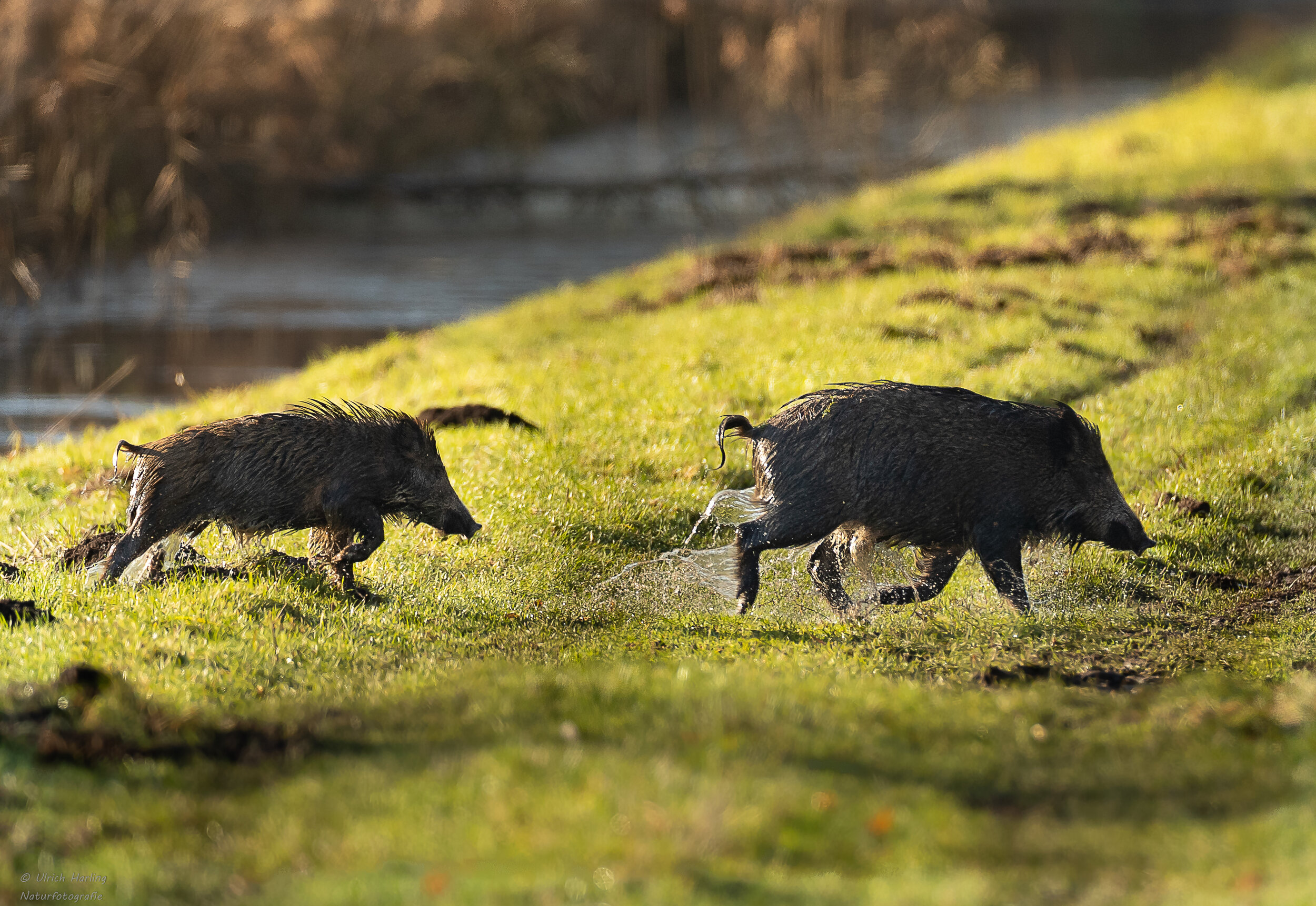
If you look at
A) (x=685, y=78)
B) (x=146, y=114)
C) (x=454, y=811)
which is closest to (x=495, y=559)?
(x=454, y=811)

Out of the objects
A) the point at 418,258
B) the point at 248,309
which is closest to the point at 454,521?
the point at 248,309

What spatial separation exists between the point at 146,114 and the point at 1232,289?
1665 cm

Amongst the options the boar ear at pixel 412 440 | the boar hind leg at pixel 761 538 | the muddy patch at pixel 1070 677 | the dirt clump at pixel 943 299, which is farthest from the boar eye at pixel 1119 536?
the dirt clump at pixel 943 299

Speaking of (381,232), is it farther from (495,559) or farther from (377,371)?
(495,559)

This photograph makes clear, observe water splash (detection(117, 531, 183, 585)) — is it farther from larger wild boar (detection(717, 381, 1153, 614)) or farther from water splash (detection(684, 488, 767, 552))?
larger wild boar (detection(717, 381, 1153, 614))

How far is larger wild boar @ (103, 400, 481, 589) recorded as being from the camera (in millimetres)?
8039

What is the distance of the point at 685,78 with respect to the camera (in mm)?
38469

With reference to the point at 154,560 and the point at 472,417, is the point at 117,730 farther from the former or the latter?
the point at 472,417

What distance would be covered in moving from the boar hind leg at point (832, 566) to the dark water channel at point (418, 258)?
330 inches

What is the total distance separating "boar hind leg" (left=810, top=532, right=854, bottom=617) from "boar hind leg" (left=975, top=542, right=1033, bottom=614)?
0.88 m

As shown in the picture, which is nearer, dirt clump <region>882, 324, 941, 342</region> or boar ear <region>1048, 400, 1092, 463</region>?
boar ear <region>1048, 400, 1092, 463</region>

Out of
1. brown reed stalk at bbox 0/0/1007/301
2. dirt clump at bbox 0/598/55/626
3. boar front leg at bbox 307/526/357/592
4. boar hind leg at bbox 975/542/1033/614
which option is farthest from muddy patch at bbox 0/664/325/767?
brown reed stalk at bbox 0/0/1007/301

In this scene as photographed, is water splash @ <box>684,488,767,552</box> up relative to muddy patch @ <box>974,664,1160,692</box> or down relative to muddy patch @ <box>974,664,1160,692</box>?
up

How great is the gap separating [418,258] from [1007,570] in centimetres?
2035
